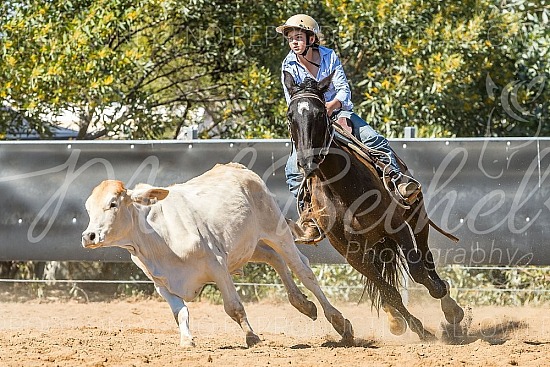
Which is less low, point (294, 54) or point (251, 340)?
point (294, 54)

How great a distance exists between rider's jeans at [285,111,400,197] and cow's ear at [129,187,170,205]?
1.41 meters

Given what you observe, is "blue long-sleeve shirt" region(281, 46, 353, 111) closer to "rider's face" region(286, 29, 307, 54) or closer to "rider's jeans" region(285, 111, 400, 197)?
"rider's face" region(286, 29, 307, 54)

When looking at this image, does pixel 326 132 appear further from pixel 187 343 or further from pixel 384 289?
pixel 187 343

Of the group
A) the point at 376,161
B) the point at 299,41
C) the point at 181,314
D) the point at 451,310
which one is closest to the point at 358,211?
the point at 376,161

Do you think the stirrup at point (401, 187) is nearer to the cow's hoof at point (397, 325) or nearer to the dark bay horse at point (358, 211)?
the dark bay horse at point (358, 211)

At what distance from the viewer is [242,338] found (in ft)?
28.3

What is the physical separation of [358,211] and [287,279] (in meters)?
1.02

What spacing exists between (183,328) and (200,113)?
25.6 feet

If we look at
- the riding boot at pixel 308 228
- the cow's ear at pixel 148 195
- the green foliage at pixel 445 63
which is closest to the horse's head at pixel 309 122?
the riding boot at pixel 308 228

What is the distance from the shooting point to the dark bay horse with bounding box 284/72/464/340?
23.8 feet

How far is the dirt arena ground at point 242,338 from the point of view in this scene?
6.45 m

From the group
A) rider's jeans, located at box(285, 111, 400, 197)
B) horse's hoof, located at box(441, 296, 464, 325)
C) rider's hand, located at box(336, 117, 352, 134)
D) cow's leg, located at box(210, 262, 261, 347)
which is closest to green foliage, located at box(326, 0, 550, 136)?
rider's jeans, located at box(285, 111, 400, 197)

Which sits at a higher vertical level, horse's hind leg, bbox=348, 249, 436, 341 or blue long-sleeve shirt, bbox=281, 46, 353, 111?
blue long-sleeve shirt, bbox=281, 46, 353, 111

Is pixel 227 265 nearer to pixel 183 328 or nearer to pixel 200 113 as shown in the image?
pixel 183 328
